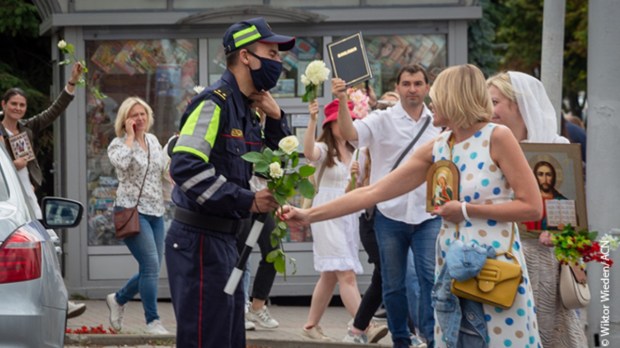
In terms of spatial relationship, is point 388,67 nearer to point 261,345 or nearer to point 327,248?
point 327,248

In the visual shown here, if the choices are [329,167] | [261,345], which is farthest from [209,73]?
[261,345]

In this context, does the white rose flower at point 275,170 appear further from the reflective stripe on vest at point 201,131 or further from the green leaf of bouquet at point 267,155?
the reflective stripe on vest at point 201,131

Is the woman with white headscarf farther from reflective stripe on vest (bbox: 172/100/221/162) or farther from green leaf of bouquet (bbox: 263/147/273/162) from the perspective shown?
reflective stripe on vest (bbox: 172/100/221/162)

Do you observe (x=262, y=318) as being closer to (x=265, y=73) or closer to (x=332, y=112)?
(x=332, y=112)

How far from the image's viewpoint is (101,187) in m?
14.2

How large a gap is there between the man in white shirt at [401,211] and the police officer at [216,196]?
2.69 meters

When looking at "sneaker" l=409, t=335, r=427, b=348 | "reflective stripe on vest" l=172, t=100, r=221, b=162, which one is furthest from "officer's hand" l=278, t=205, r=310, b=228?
"sneaker" l=409, t=335, r=427, b=348

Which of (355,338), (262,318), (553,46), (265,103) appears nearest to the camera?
(265,103)

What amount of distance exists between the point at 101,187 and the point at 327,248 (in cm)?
386

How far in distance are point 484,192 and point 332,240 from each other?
5.39 metres

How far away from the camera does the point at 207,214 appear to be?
20.3 ft

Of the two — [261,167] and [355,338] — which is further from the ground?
[261,167]

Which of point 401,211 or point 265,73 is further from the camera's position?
point 401,211

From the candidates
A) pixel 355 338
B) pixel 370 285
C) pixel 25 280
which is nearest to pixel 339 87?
pixel 370 285
